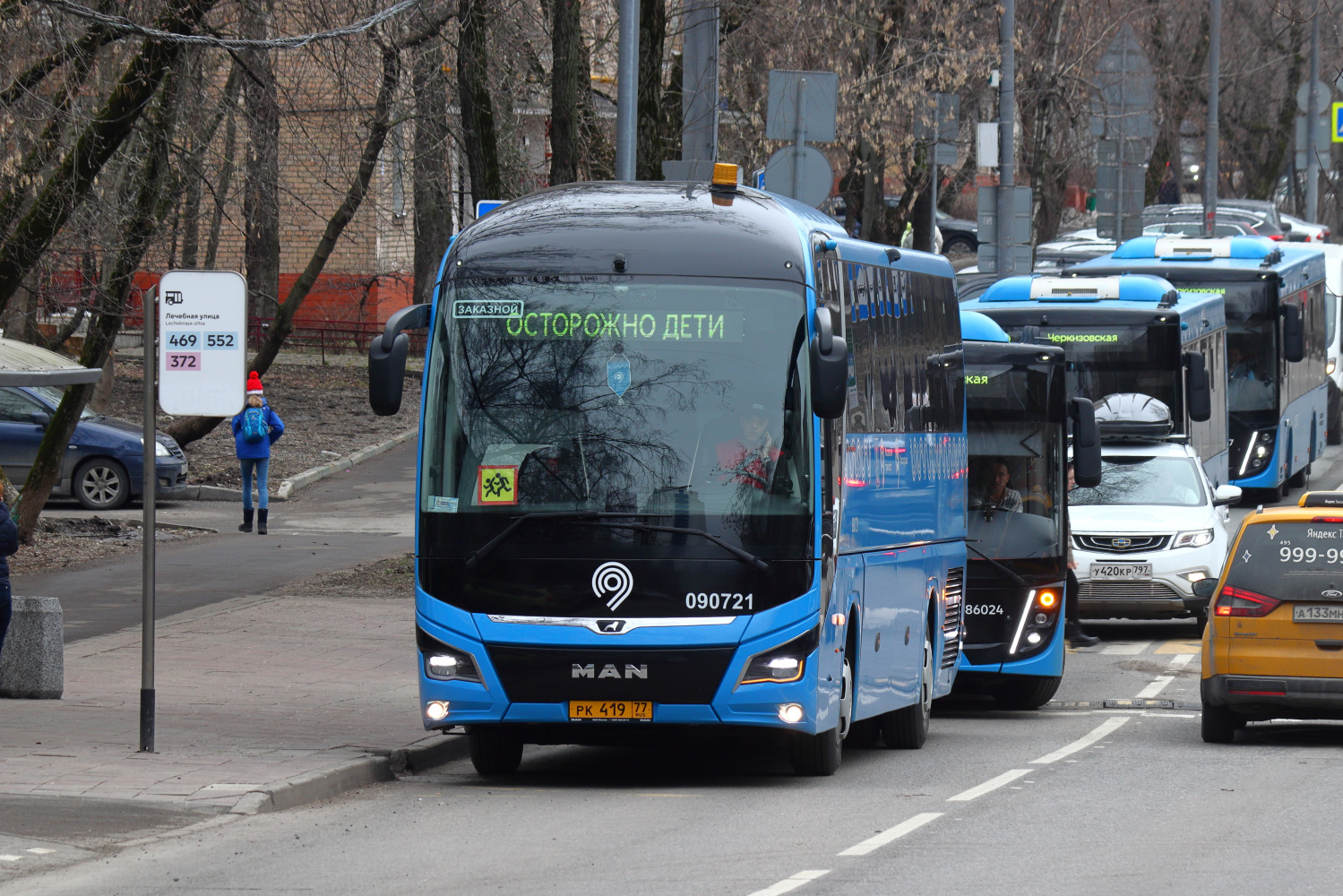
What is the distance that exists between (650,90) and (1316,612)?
10.3 metres

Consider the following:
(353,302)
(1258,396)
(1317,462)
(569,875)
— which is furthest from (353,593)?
(353,302)

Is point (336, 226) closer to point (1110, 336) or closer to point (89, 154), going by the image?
point (89, 154)

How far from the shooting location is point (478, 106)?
22094 millimetres

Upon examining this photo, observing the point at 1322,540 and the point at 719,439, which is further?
the point at 1322,540

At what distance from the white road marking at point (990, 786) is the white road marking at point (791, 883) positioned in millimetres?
2548

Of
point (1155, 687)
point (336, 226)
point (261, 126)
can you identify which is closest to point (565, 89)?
point (261, 126)

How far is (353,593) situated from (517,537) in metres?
10.3

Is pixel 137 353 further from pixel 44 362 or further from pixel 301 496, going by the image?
pixel 44 362

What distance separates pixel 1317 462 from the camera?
36.8 metres

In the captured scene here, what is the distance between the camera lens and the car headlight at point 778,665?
10.9 meters

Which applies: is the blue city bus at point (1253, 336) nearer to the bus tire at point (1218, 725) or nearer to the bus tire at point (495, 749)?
the bus tire at point (1218, 725)

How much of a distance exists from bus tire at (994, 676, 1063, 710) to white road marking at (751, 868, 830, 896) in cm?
795

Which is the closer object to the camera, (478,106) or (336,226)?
(478,106)

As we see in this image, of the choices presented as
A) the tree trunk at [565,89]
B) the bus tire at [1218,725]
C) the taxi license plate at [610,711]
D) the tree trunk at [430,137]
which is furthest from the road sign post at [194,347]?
the tree trunk at [565,89]
